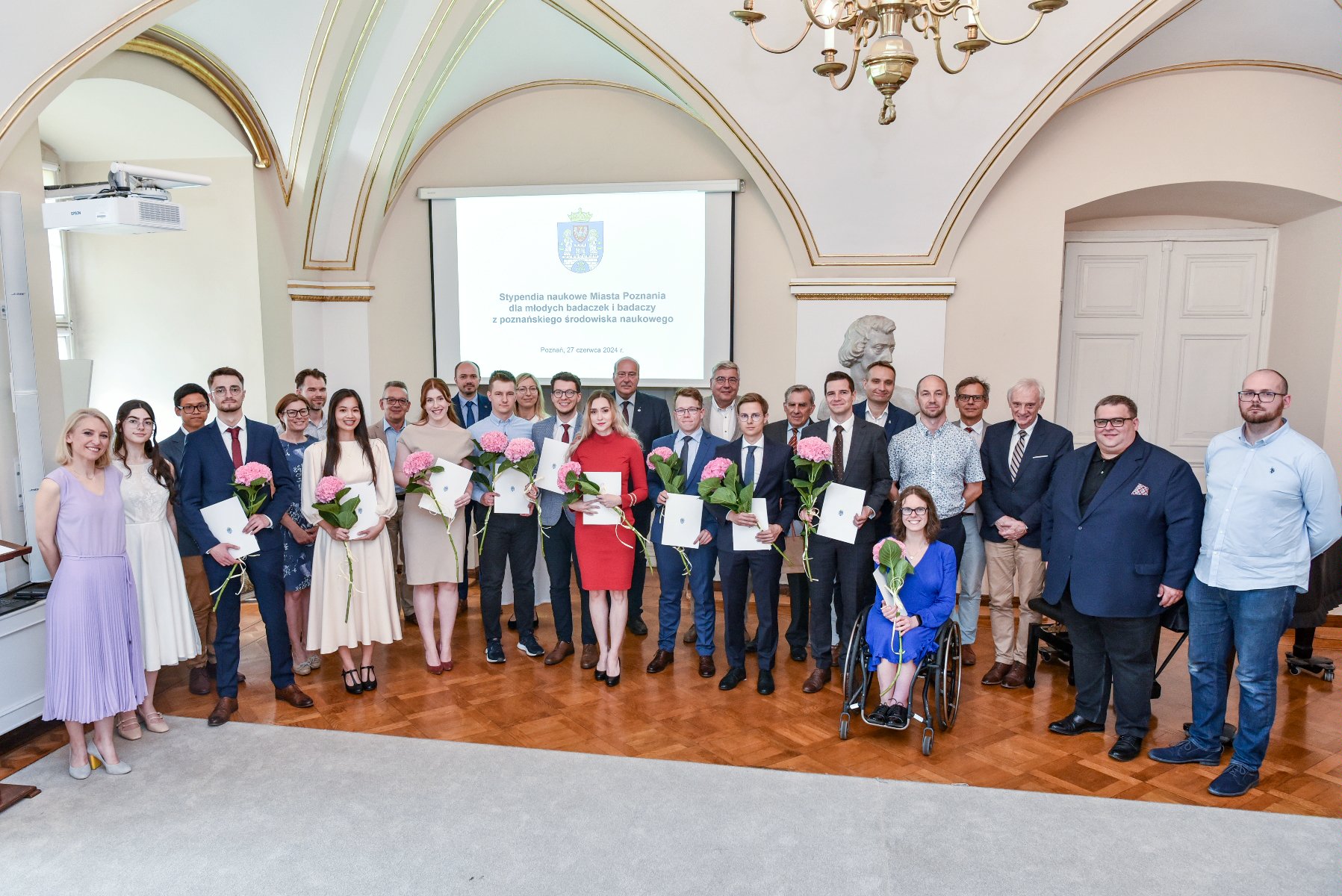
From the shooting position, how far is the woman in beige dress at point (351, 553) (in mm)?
4422

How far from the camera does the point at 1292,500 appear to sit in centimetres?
354

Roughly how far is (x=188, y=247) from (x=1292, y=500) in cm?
696

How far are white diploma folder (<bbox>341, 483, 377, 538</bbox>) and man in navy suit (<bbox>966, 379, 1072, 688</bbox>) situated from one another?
3.13m

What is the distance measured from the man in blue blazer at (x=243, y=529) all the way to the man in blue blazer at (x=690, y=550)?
1.86 m

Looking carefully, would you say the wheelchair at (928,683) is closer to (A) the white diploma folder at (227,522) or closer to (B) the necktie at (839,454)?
(B) the necktie at (839,454)

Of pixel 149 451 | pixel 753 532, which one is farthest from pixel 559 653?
pixel 149 451

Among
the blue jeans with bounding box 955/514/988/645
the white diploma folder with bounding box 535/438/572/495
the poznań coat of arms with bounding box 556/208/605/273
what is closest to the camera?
the white diploma folder with bounding box 535/438/572/495

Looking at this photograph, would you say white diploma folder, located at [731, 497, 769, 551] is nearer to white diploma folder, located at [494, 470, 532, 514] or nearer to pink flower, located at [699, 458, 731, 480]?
pink flower, located at [699, 458, 731, 480]

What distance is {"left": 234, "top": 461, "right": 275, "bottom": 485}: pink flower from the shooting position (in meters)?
4.09

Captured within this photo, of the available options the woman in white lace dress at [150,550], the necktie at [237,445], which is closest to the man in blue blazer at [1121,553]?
the necktie at [237,445]

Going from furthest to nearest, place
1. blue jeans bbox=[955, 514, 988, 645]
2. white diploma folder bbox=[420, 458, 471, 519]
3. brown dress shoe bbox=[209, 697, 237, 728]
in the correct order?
blue jeans bbox=[955, 514, 988, 645], white diploma folder bbox=[420, 458, 471, 519], brown dress shoe bbox=[209, 697, 237, 728]

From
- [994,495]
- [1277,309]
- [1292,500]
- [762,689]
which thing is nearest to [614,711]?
[762,689]

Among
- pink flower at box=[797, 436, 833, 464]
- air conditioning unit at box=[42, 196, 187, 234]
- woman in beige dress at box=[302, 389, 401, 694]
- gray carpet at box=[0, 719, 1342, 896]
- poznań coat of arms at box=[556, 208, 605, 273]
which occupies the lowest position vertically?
gray carpet at box=[0, 719, 1342, 896]

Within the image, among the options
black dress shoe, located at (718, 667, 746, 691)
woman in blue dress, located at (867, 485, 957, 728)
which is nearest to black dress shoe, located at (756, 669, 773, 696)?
black dress shoe, located at (718, 667, 746, 691)
